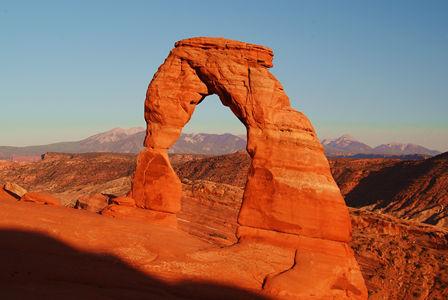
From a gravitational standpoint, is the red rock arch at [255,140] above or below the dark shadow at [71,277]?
above

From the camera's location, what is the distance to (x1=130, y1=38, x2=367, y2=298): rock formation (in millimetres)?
14516

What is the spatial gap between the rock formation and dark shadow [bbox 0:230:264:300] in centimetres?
275

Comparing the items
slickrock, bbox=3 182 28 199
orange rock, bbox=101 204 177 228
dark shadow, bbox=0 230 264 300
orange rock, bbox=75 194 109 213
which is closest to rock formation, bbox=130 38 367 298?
dark shadow, bbox=0 230 264 300

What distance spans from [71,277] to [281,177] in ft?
25.1

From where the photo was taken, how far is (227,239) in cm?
2584

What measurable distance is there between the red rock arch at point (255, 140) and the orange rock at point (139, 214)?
279 mm

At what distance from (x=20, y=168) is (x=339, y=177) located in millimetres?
58946

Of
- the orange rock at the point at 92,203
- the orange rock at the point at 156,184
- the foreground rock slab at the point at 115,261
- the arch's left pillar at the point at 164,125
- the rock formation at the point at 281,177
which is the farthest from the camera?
the orange rock at the point at 92,203

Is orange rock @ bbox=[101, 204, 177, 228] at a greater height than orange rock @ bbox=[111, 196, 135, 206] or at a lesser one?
lesser

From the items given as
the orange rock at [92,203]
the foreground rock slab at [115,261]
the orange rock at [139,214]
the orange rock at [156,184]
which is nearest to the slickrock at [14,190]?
the orange rock at [92,203]

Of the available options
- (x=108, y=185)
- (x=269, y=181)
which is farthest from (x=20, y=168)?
(x=269, y=181)

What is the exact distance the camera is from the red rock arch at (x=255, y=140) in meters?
15.4

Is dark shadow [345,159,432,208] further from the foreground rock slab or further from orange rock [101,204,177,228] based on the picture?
the foreground rock slab

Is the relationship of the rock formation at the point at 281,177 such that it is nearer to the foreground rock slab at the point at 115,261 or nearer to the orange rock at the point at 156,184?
the foreground rock slab at the point at 115,261
